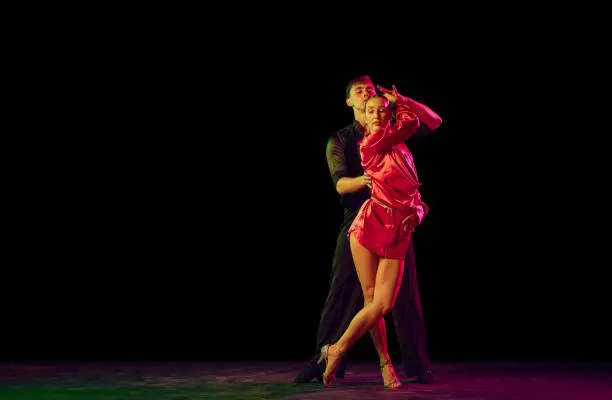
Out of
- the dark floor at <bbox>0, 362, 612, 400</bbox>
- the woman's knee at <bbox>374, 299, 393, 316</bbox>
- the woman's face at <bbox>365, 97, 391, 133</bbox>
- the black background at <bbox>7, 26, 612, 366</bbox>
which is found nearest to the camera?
the dark floor at <bbox>0, 362, 612, 400</bbox>

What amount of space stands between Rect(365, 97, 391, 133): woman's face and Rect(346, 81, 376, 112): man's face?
0.76 feet

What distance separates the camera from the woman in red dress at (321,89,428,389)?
189 inches

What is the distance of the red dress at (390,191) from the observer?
4.80 metres

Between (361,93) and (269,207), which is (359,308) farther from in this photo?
→ (269,207)

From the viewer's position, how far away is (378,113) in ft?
A: 16.0

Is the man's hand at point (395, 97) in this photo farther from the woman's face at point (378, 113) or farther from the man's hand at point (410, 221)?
the man's hand at point (410, 221)

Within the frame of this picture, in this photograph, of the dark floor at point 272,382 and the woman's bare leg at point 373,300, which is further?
the woman's bare leg at point 373,300

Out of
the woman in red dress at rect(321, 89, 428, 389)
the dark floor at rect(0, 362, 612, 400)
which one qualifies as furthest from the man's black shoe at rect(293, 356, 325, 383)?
the woman in red dress at rect(321, 89, 428, 389)

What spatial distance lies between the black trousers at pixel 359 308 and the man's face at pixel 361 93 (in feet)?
1.91

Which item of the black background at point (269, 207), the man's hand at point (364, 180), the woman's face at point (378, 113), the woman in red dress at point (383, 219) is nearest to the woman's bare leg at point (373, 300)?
the woman in red dress at point (383, 219)

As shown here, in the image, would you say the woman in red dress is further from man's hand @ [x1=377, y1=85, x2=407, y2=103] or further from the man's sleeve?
the man's sleeve

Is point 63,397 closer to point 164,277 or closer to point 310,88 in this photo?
point 164,277

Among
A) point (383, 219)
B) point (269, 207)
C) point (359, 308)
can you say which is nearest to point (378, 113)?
point (383, 219)

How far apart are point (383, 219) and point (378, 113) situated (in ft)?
1.76
